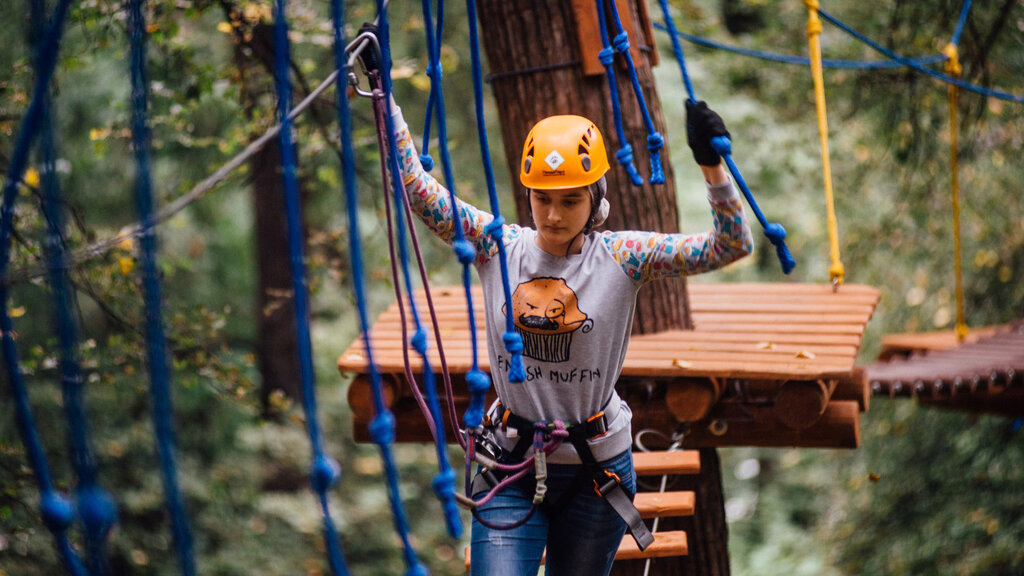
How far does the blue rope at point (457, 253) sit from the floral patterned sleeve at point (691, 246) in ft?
1.20

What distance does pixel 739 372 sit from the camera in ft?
9.51

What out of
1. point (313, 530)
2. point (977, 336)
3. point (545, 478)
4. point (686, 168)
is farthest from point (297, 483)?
point (545, 478)

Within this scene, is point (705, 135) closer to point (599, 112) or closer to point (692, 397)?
point (692, 397)

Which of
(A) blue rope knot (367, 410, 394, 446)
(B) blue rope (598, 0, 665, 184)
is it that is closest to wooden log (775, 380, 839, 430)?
(B) blue rope (598, 0, 665, 184)

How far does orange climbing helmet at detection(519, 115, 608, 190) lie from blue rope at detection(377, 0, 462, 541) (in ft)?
0.62

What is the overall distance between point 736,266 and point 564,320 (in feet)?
23.4

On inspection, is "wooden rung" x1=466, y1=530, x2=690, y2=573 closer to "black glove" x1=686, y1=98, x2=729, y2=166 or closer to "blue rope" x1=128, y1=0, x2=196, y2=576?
"black glove" x1=686, y1=98, x2=729, y2=166

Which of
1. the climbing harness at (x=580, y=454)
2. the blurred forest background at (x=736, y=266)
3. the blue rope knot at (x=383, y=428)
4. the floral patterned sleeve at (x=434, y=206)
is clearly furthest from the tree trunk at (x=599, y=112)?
the blue rope knot at (x=383, y=428)

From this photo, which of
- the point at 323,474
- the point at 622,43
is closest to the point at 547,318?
the point at 323,474

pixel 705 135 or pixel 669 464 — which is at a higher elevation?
pixel 705 135

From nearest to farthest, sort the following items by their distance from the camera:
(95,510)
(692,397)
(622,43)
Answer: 1. (95,510)
2. (622,43)
3. (692,397)

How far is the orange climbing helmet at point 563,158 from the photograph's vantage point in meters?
1.99

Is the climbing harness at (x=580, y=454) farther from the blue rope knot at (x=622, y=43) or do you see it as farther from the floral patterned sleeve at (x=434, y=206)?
the blue rope knot at (x=622, y=43)

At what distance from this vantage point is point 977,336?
17.9 feet
